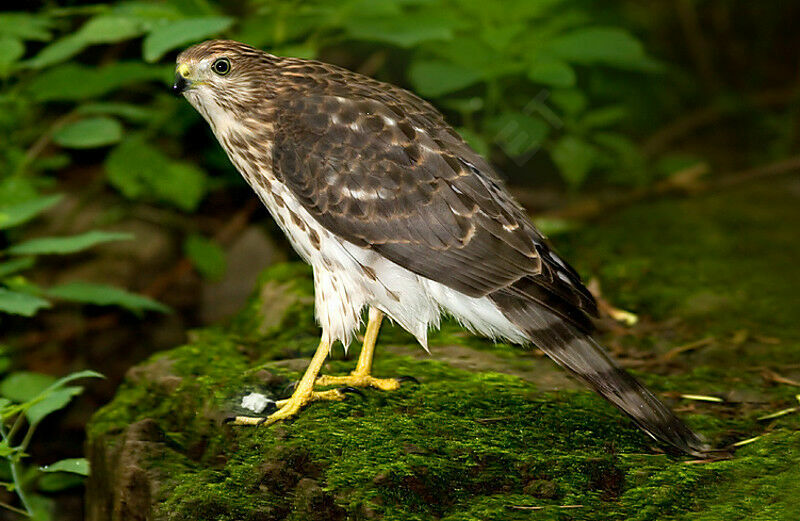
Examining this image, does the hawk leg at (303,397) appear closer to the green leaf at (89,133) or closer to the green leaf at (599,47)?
the green leaf at (89,133)

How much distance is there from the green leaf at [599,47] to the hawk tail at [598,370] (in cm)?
268

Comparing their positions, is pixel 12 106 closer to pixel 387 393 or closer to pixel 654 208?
pixel 387 393

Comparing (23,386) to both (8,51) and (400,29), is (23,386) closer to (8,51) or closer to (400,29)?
(8,51)

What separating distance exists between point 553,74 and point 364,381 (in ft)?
8.52

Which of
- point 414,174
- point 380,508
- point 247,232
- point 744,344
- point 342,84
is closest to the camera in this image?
point 380,508

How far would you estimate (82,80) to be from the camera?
5449mm

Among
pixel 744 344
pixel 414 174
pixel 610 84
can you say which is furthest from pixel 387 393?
pixel 610 84

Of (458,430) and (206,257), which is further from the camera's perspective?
(206,257)

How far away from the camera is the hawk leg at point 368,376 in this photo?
4159 millimetres

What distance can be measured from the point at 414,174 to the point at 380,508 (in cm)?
139

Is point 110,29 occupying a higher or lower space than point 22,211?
higher

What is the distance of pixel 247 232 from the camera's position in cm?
818

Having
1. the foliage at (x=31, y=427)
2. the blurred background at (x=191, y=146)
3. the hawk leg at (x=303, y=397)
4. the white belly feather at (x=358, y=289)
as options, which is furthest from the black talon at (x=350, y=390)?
the blurred background at (x=191, y=146)

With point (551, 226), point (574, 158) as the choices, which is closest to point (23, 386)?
point (551, 226)
